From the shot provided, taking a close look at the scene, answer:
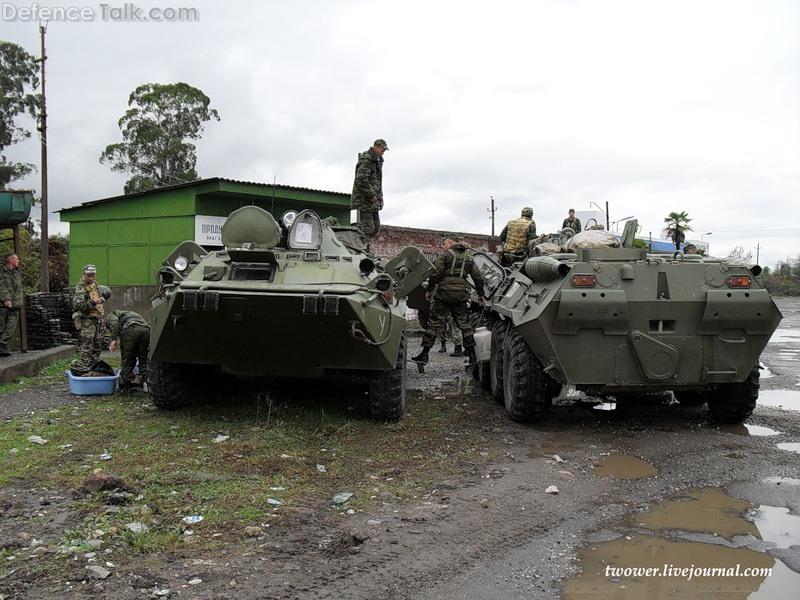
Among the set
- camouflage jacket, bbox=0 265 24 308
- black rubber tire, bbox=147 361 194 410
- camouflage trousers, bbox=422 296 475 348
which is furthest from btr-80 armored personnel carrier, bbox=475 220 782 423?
camouflage jacket, bbox=0 265 24 308

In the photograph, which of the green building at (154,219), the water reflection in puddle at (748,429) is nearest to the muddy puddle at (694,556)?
the water reflection in puddle at (748,429)

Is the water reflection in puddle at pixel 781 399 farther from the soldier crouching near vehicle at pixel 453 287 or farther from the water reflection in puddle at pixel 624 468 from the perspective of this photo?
the soldier crouching near vehicle at pixel 453 287

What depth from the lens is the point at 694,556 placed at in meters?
3.80

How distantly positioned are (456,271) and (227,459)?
16.2 ft

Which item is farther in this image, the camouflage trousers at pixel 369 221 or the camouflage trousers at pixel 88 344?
the camouflage trousers at pixel 369 221

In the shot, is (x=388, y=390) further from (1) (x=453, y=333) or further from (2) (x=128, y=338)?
(1) (x=453, y=333)

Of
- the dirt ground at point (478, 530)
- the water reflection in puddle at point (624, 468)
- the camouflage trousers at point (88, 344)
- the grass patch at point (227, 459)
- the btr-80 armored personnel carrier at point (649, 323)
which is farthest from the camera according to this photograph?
the camouflage trousers at point (88, 344)

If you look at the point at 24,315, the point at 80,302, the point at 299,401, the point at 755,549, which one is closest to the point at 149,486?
the point at 299,401

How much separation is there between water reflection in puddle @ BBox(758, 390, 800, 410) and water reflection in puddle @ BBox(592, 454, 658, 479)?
3.10m

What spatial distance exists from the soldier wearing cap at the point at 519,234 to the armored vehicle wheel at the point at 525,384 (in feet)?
11.3

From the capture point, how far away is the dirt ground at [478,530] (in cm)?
338

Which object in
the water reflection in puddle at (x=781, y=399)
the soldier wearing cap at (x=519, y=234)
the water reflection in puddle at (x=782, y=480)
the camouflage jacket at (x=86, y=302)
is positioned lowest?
the water reflection in puddle at (x=781, y=399)

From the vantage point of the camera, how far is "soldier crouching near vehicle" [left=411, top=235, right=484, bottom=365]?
9.83 meters

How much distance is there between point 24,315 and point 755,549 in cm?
987
